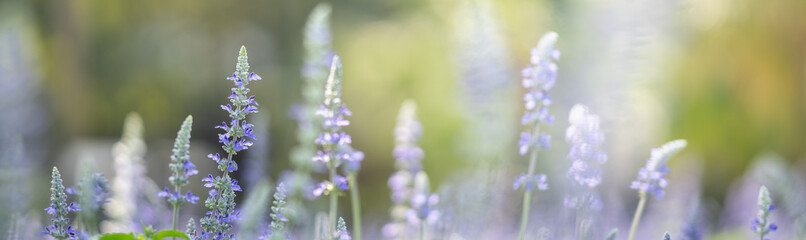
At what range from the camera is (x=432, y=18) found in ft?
19.5

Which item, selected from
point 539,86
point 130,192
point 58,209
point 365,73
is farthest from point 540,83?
point 365,73

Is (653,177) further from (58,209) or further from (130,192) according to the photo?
(130,192)

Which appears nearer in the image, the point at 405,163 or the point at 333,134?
the point at 333,134

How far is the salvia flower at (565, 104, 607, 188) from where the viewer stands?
1065mm

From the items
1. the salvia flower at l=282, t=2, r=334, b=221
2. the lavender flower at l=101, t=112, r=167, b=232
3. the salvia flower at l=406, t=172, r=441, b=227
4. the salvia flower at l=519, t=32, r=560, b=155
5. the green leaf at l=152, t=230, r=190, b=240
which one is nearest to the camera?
the green leaf at l=152, t=230, r=190, b=240

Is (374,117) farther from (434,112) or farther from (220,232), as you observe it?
(220,232)

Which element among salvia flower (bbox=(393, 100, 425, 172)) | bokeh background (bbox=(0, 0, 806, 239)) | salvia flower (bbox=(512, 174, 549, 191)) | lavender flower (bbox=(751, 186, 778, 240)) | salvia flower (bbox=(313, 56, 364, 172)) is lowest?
lavender flower (bbox=(751, 186, 778, 240))

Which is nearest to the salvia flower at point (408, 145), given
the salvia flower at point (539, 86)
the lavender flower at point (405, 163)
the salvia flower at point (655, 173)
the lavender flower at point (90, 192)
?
the lavender flower at point (405, 163)

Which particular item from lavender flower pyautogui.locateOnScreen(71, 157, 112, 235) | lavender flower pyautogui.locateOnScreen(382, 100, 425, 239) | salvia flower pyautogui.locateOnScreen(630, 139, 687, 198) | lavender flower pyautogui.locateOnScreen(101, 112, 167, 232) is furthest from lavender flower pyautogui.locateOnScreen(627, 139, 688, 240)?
lavender flower pyautogui.locateOnScreen(101, 112, 167, 232)

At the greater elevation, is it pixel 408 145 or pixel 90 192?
pixel 408 145

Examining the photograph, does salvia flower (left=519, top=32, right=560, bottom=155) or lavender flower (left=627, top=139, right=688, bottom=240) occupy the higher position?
salvia flower (left=519, top=32, right=560, bottom=155)

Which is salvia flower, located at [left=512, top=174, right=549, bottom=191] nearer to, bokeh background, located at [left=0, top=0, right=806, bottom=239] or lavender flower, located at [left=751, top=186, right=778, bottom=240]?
lavender flower, located at [left=751, top=186, right=778, bottom=240]

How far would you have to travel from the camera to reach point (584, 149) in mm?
1068

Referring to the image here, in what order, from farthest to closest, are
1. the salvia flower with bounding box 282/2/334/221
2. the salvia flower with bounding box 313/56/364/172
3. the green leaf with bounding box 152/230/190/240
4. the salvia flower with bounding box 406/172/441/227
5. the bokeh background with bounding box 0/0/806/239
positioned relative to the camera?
1. the bokeh background with bounding box 0/0/806/239
2. the salvia flower with bounding box 282/2/334/221
3. the salvia flower with bounding box 406/172/441/227
4. the salvia flower with bounding box 313/56/364/172
5. the green leaf with bounding box 152/230/190/240
